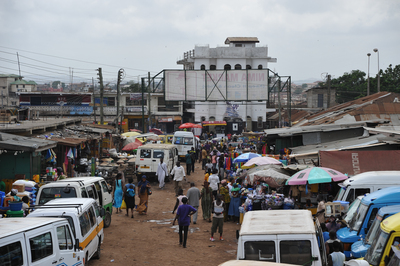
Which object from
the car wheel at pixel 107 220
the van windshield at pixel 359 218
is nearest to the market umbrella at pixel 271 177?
the van windshield at pixel 359 218

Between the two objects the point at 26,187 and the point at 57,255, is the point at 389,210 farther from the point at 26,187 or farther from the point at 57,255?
the point at 26,187

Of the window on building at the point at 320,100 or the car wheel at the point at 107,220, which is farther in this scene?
the window on building at the point at 320,100

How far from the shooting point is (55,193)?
440 inches

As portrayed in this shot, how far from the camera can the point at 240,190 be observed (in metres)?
14.4

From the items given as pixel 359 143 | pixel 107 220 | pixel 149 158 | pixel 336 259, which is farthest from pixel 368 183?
pixel 149 158

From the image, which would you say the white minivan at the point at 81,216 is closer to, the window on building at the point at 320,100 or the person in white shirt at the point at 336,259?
the person in white shirt at the point at 336,259

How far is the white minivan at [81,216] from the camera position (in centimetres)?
822

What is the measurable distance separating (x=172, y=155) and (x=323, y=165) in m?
9.95

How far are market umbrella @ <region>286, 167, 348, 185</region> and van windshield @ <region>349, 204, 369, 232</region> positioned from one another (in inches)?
125

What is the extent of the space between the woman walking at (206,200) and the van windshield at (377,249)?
24.1 feet

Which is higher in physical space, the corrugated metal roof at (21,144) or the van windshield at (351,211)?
the corrugated metal roof at (21,144)

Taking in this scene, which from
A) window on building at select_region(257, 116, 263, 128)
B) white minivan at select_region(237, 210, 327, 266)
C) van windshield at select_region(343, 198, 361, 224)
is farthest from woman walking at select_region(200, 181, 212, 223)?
window on building at select_region(257, 116, 263, 128)

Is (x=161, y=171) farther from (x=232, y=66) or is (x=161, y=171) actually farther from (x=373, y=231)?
(x=232, y=66)

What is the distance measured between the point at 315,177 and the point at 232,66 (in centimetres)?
4934
